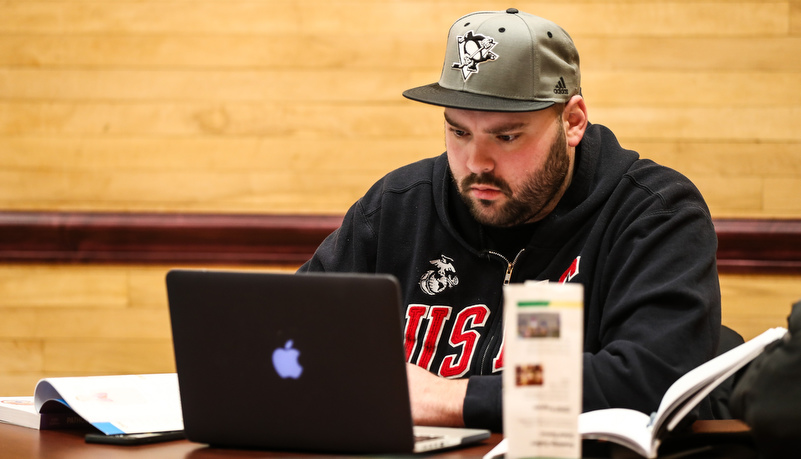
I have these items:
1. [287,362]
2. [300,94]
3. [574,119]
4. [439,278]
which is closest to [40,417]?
[287,362]

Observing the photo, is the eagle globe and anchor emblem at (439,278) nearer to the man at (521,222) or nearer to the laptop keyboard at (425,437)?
the man at (521,222)

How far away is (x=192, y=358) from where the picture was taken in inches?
41.6

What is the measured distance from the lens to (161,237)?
269cm

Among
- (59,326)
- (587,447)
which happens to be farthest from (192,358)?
(59,326)

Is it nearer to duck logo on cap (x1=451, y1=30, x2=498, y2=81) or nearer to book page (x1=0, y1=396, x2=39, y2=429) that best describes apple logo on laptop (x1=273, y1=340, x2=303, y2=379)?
book page (x1=0, y1=396, x2=39, y2=429)

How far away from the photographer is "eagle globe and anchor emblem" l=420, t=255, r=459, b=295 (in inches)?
65.6

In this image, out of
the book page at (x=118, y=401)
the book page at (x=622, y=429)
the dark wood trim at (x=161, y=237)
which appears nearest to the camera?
the book page at (x=622, y=429)

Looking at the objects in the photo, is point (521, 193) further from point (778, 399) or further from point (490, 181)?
point (778, 399)

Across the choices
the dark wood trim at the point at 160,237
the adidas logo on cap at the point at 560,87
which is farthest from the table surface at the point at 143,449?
the dark wood trim at the point at 160,237

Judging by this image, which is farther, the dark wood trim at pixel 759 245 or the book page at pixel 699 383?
the dark wood trim at pixel 759 245

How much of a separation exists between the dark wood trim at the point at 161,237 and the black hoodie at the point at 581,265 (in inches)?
33.9

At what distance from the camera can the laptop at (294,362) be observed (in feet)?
3.13

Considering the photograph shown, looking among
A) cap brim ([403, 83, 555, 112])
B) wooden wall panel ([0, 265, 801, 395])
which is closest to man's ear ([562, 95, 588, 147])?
cap brim ([403, 83, 555, 112])

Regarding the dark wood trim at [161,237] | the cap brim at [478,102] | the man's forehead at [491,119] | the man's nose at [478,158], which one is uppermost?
the cap brim at [478,102]
